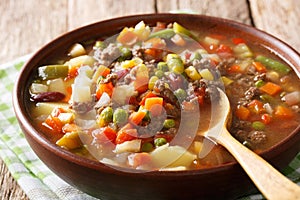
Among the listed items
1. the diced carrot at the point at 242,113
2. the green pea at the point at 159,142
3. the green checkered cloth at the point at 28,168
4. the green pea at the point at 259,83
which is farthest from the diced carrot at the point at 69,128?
the green pea at the point at 259,83

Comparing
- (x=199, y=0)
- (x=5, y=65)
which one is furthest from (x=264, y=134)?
(x=199, y=0)

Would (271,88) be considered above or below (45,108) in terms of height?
above

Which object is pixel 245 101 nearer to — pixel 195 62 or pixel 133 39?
pixel 195 62

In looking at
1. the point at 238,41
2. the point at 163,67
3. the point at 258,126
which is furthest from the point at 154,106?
the point at 238,41

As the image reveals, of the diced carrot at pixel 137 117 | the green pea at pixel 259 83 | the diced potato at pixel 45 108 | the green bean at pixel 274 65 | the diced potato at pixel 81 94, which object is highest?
the green bean at pixel 274 65

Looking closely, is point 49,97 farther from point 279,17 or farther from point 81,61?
point 279,17

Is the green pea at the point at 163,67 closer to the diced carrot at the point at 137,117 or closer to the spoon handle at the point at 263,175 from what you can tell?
the diced carrot at the point at 137,117

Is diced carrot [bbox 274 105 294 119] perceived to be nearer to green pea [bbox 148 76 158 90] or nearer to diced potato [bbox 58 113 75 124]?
green pea [bbox 148 76 158 90]
